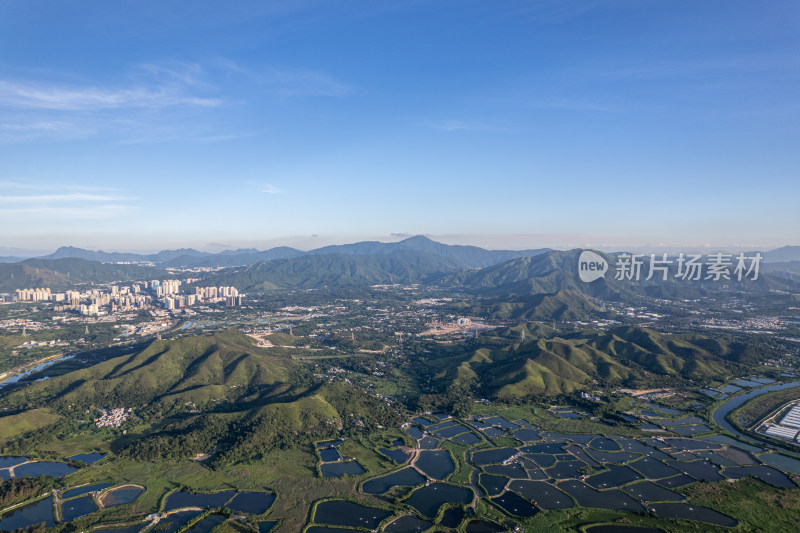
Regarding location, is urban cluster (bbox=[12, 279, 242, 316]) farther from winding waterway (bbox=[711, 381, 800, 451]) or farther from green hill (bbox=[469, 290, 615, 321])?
winding waterway (bbox=[711, 381, 800, 451])

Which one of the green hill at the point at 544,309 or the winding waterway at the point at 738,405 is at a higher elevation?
the green hill at the point at 544,309

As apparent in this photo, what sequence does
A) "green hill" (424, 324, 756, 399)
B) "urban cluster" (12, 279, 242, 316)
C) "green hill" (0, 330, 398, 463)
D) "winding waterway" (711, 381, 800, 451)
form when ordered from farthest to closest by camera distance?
"urban cluster" (12, 279, 242, 316) < "green hill" (424, 324, 756, 399) < "winding waterway" (711, 381, 800, 451) < "green hill" (0, 330, 398, 463)

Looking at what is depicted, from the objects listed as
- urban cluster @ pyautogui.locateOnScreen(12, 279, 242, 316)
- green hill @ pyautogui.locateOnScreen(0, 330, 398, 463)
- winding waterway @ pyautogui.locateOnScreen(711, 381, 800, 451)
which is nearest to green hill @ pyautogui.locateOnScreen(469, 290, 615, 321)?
winding waterway @ pyautogui.locateOnScreen(711, 381, 800, 451)

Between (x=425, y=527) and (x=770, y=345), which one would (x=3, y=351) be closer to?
(x=425, y=527)

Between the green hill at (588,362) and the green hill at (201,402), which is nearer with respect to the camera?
the green hill at (201,402)

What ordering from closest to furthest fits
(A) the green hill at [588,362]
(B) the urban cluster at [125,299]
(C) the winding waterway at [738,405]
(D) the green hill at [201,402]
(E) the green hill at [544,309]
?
(D) the green hill at [201,402], (C) the winding waterway at [738,405], (A) the green hill at [588,362], (E) the green hill at [544,309], (B) the urban cluster at [125,299]

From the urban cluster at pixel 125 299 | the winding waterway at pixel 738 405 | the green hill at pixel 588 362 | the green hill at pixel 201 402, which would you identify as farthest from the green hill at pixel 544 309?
the urban cluster at pixel 125 299

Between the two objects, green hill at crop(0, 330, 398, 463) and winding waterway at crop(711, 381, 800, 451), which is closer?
green hill at crop(0, 330, 398, 463)

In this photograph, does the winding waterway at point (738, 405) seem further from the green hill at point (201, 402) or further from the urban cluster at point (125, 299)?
the urban cluster at point (125, 299)

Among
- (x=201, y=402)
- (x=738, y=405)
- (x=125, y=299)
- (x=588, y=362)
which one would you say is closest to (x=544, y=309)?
(x=588, y=362)

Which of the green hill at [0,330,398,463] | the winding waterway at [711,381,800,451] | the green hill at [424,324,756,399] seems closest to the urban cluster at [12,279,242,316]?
the green hill at [0,330,398,463]

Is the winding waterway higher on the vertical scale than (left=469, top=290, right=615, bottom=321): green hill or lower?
lower

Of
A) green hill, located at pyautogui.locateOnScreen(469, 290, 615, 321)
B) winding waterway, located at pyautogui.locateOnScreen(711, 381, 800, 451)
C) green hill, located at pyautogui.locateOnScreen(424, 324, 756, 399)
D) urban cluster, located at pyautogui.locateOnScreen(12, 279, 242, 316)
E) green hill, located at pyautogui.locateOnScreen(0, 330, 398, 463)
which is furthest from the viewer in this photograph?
urban cluster, located at pyautogui.locateOnScreen(12, 279, 242, 316)

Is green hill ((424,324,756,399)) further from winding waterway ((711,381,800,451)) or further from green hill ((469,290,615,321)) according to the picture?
green hill ((469,290,615,321))
